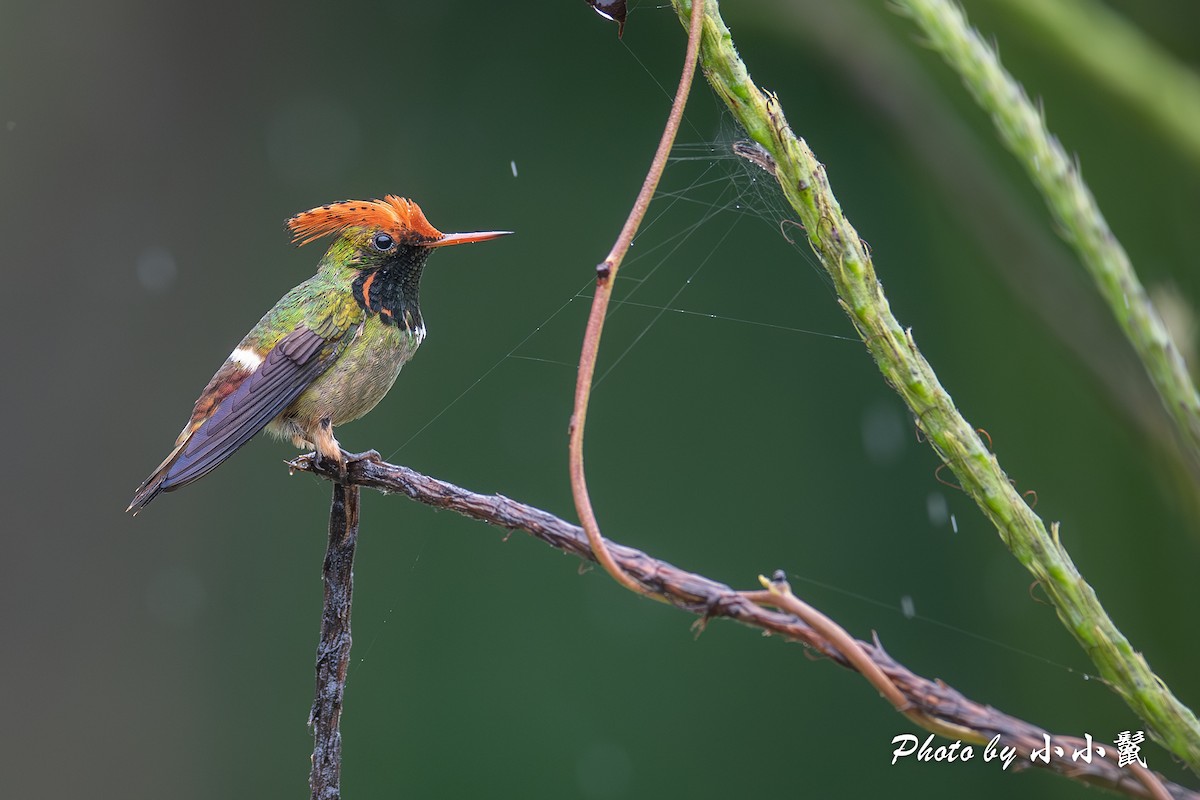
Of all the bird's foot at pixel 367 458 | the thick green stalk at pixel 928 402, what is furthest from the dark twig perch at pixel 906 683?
the bird's foot at pixel 367 458

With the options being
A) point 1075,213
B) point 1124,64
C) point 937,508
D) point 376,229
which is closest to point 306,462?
point 376,229

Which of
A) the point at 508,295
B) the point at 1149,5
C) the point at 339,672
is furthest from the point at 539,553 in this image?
the point at 1149,5

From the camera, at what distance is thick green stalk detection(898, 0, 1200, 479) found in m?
0.95

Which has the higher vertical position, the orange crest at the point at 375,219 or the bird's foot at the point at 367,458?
the orange crest at the point at 375,219

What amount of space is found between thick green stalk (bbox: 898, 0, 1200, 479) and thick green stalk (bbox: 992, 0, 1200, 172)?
48cm

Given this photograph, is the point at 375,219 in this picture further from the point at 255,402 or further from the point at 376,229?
the point at 255,402

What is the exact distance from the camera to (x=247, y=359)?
1472 mm

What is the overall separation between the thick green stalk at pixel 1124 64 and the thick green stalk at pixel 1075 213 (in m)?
0.48

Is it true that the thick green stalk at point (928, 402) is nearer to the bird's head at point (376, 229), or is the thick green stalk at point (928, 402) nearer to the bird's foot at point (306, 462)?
the bird's head at point (376, 229)

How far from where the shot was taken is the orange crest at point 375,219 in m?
1.45

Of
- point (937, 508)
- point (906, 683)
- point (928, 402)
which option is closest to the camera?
point (906, 683)

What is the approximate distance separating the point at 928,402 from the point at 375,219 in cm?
85

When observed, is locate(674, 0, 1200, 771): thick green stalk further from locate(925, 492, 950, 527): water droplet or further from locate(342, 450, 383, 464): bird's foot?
locate(925, 492, 950, 527): water droplet

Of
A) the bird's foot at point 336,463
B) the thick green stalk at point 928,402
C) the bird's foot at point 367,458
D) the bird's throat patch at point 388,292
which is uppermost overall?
the thick green stalk at point 928,402
